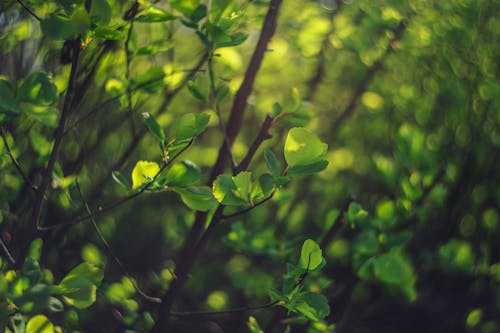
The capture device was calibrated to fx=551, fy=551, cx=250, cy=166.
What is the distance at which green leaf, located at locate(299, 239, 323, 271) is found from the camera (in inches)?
32.8

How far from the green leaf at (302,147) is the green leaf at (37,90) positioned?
1.29 ft

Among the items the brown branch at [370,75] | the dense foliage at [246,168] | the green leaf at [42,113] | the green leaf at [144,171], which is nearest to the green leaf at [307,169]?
the dense foliage at [246,168]

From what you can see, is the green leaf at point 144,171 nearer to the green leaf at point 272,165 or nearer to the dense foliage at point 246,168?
the dense foliage at point 246,168

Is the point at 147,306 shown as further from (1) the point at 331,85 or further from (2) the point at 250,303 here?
(1) the point at 331,85

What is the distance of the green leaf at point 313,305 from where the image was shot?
2.74 ft

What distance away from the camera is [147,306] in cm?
133

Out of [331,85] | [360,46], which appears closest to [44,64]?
[360,46]

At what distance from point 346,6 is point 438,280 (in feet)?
3.78

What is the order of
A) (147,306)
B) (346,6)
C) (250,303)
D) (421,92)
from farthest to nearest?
(421,92) → (346,6) → (250,303) → (147,306)

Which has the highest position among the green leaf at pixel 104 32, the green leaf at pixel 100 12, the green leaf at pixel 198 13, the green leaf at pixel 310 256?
the green leaf at pixel 100 12

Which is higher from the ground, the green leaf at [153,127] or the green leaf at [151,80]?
the green leaf at [153,127]

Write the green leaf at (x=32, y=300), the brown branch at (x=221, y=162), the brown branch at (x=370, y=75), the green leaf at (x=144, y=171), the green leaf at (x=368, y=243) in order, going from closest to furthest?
the green leaf at (x=32, y=300)
the green leaf at (x=144, y=171)
the brown branch at (x=221, y=162)
the green leaf at (x=368, y=243)
the brown branch at (x=370, y=75)

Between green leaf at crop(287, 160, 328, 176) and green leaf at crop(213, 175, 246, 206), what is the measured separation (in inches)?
3.0

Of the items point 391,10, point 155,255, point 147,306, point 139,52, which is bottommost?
point 155,255
